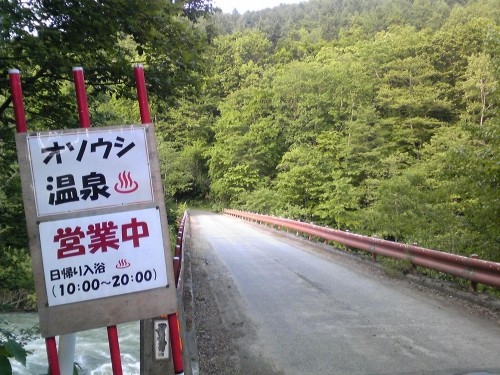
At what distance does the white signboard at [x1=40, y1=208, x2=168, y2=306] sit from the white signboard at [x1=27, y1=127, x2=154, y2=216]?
3.9 inches

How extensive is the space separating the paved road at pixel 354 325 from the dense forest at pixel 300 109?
3.12 meters

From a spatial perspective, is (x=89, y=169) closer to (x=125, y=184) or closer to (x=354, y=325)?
(x=125, y=184)

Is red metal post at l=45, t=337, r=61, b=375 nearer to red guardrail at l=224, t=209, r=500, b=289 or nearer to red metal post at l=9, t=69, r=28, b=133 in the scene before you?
red metal post at l=9, t=69, r=28, b=133

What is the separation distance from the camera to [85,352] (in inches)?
395

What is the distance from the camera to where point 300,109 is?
40938 millimetres

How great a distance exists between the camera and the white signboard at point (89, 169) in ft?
8.17

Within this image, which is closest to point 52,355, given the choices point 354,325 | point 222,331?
point 222,331

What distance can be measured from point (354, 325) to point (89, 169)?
14.6ft

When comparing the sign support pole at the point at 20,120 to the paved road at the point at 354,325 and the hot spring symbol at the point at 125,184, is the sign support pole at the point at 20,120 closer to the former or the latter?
the hot spring symbol at the point at 125,184

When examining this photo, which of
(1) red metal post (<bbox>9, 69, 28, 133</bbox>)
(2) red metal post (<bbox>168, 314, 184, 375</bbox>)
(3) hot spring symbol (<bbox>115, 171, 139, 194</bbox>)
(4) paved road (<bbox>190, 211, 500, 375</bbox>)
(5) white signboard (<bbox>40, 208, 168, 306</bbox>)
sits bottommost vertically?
(4) paved road (<bbox>190, 211, 500, 375</bbox>)

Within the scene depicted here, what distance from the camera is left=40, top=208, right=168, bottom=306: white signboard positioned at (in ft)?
8.13

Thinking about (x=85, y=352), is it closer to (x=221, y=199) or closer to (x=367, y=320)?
(x=367, y=320)

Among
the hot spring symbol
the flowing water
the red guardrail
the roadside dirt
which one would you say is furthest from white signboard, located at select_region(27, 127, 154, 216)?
the flowing water

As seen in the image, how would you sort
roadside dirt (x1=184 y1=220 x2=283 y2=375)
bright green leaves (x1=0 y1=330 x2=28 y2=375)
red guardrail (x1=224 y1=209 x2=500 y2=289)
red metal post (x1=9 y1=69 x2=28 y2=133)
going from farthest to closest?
1. red guardrail (x1=224 y1=209 x2=500 y2=289)
2. roadside dirt (x1=184 y1=220 x2=283 y2=375)
3. red metal post (x1=9 y1=69 x2=28 y2=133)
4. bright green leaves (x1=0 y1=330 x2=28 y2=375)
